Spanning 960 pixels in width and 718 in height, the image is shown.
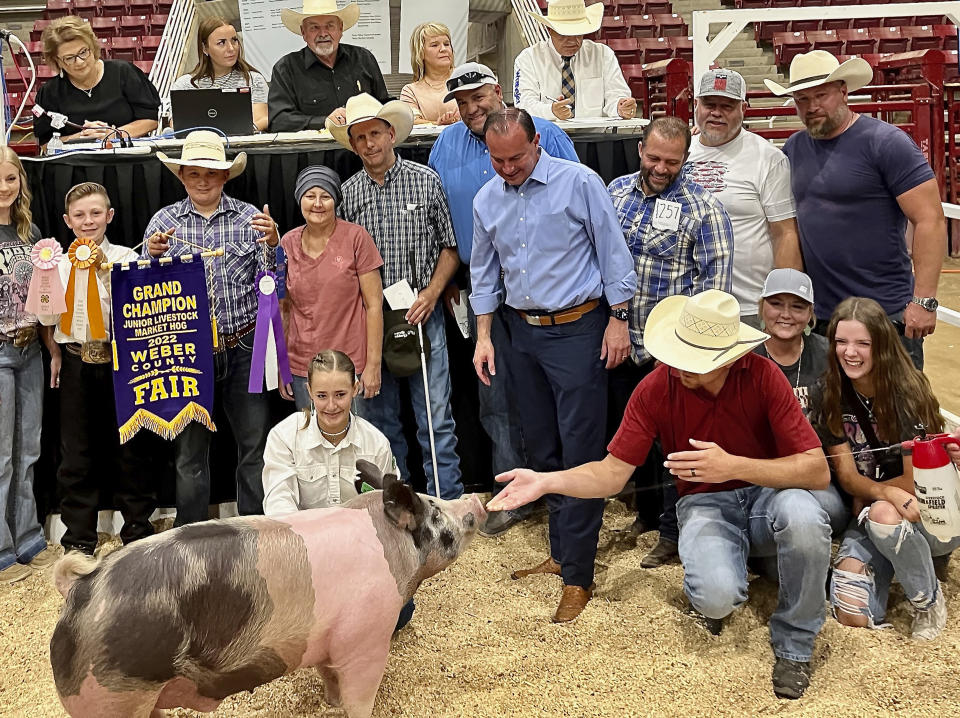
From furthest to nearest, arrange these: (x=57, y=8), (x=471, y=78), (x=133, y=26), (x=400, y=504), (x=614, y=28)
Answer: (x=614, y=28)
(x=133, y=26)
(x=57, y=8)
(x=471, y=78)
(x=400, y=504)

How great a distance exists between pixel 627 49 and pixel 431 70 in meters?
8.30

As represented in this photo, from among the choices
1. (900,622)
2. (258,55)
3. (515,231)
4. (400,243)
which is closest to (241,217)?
(400,243)

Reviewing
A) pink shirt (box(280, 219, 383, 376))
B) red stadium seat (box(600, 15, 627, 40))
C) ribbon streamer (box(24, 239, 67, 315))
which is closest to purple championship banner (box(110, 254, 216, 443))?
ribbon streamer (box(24, 239, 67, 315))

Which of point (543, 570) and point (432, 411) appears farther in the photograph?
point (432, 411)

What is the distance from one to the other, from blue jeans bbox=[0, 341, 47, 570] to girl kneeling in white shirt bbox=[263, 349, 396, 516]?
142 cm

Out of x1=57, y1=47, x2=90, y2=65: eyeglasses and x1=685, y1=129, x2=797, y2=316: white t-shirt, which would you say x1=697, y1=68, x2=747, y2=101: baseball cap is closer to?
x1=685, y1=129, x2=797, y2=316: white t-shirt

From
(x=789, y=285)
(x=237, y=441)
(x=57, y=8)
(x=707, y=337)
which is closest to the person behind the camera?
(x=707, y=337)

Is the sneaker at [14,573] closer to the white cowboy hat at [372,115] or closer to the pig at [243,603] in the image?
the pig at [243,603]

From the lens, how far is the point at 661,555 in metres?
3.92

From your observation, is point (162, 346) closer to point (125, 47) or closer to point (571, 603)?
point (571, 603)

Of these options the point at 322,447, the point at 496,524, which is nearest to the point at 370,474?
the point at 322,447

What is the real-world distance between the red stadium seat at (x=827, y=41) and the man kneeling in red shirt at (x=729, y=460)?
1157cm

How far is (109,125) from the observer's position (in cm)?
475

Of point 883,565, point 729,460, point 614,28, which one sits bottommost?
point 883,565
